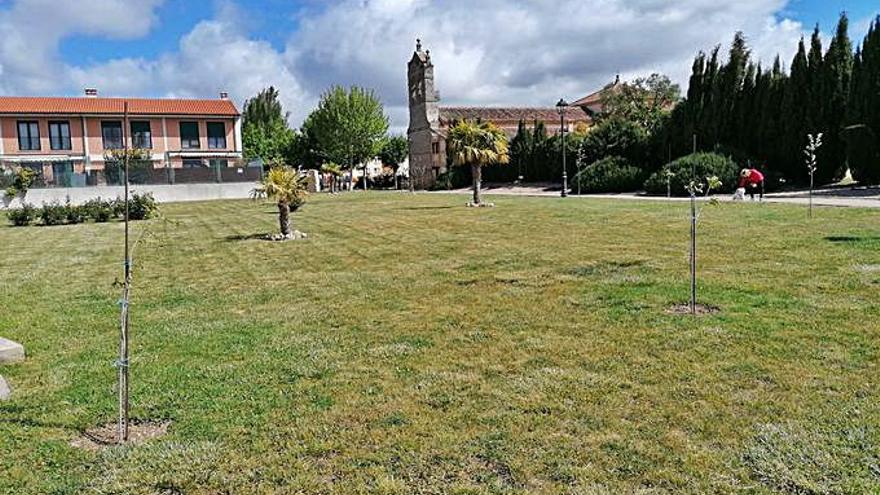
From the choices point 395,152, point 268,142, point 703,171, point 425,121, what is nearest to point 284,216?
point 703,171

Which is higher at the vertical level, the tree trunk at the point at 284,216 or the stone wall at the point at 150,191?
the stone wall at the point at 150,191

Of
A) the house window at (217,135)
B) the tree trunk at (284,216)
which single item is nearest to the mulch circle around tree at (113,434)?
the tree trunk at (284,216)

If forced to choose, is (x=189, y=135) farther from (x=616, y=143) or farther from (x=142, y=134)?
(x=616, y=143)

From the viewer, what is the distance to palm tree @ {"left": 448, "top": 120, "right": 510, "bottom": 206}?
24.4 m

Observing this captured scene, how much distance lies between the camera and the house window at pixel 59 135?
48.4 metres

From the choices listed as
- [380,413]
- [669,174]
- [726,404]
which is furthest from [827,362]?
[669,174]

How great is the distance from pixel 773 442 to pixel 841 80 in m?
30.1

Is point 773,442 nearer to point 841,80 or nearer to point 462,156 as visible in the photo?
point 462,156

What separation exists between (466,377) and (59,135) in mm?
52653

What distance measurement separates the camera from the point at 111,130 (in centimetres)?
4991

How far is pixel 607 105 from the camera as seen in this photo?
185 feet

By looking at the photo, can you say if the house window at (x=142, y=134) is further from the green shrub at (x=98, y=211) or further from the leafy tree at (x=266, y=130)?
the green shrub at (x=98, y=211)

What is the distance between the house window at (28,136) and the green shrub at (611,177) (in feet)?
127

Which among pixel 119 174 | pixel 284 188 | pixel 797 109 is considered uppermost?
pixel 797 109
